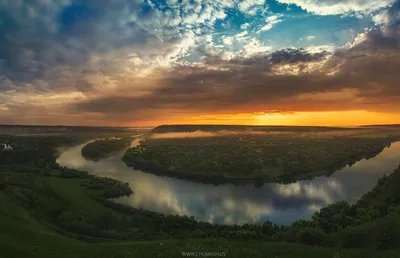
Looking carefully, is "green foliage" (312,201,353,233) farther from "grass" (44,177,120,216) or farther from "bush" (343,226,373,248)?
"grass" (44,177,120,216)

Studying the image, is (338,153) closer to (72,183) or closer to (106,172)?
(106,172)

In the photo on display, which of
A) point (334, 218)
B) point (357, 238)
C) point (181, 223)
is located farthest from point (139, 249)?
point (334, 218)

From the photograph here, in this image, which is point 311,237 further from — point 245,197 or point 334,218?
point 245,197

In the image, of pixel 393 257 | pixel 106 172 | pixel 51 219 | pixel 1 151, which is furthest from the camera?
pixel 1 151

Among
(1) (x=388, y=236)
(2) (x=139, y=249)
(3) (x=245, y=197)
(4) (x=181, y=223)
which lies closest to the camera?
(1) (x=388, y=236)

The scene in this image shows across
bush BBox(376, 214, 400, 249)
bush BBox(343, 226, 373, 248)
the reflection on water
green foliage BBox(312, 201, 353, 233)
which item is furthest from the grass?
bush BBox(376, 214, 400, 249)

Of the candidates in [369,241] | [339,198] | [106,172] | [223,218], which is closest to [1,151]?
[106,172]
